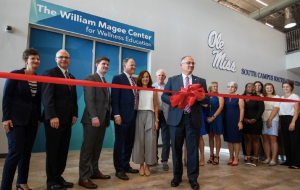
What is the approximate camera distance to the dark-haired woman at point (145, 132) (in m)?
2.62

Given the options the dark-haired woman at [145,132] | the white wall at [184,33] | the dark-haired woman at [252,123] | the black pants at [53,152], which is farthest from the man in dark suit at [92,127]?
the dark-haired woman at [252,123]

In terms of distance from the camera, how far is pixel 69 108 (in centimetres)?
209

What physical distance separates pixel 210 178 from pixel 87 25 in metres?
4.03

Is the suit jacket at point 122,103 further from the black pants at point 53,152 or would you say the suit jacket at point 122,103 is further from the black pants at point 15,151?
the black pants at point 15,151

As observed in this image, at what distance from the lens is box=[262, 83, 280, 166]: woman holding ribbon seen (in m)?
3.62

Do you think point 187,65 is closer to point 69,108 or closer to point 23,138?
point 69,108

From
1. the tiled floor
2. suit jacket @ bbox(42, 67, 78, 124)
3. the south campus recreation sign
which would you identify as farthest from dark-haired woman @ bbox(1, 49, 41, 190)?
the south campus recreation sign

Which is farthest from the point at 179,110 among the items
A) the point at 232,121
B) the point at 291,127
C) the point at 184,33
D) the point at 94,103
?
the point at 184,33

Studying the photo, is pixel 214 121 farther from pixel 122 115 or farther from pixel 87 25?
pixel 87 25

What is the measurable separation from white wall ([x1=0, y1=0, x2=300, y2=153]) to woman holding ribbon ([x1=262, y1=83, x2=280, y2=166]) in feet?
8.85

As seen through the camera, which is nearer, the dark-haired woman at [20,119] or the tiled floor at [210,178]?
the dark-haired woman at [20,119]

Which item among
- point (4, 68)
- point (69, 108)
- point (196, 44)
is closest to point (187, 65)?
point (69, 108)

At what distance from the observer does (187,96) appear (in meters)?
2.09

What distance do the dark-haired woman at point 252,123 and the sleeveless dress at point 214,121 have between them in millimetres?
483
